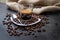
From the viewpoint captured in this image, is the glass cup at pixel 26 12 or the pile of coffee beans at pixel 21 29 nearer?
the pile of coffee beans at pixel 21 29

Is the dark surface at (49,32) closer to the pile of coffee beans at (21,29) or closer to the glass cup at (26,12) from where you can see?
the pile of coffee beans at (21,29)

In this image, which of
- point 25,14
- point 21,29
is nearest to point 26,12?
point 25,14

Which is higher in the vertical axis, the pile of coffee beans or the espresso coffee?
the espresso coffee

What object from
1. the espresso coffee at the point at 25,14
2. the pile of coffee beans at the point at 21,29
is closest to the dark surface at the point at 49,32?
the pile of coffee beans at the point at 21,29

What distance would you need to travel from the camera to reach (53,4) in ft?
5.16

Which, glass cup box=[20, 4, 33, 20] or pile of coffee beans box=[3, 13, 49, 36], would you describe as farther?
glass cup box=[20, 4, 33, 20]

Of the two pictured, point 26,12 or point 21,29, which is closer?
point 21,29

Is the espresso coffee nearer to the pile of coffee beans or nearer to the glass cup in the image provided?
the glass cup

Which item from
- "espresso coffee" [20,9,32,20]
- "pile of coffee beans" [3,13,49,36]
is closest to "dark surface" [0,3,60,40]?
"pile of coffee beans" [3,13,49,36]

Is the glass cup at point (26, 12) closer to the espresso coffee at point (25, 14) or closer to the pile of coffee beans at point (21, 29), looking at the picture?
the espresso coffee at point (25, 14)

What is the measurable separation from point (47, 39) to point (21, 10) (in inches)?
15.5

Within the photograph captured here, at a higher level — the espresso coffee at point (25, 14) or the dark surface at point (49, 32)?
the espresso coffee at point (25, 14)

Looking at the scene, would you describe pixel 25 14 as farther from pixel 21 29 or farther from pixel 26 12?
pixel 21 29

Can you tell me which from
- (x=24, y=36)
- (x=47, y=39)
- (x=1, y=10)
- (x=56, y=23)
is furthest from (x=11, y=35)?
(x=1, y=10)
